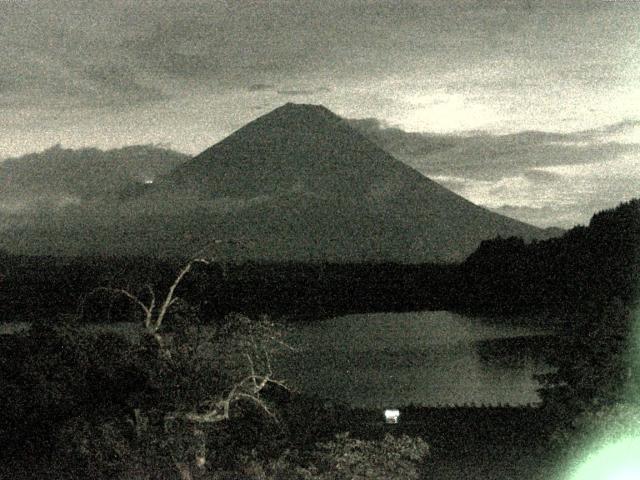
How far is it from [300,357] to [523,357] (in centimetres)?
715

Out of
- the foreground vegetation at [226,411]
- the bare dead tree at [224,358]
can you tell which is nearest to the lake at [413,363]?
the bare dead tree at [224,358]

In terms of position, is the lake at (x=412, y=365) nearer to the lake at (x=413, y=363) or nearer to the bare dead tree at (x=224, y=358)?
the lake at (x=413, y=363)

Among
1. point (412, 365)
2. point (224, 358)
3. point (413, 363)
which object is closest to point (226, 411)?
point (224, 358)

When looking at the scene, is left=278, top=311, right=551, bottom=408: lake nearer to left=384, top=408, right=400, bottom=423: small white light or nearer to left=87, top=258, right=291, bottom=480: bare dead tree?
left=87, top=258, right=291, bottom=480: bare dead tree

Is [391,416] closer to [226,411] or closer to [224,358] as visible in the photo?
[224,358]

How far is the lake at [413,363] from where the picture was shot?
798 inches

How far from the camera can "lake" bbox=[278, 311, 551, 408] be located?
20281 mm

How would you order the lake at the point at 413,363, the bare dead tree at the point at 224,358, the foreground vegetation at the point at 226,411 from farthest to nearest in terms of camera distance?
the lake at the point at 413,363 → the foreground vegetation at the point at 226,411 → the bare dead tree at the point at 224,358

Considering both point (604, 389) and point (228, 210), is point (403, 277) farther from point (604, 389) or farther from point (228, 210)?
point (604, 389)

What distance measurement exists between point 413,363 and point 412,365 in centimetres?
52

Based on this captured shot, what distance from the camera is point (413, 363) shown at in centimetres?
2831

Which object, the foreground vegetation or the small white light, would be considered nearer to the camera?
the foreground vegetation

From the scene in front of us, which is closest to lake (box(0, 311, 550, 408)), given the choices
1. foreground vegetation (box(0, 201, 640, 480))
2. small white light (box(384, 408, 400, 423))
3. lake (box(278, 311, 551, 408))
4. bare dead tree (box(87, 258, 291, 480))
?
lake (box(278, 311, 551, 408))

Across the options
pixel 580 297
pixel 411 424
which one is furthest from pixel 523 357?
pixel 411 424
